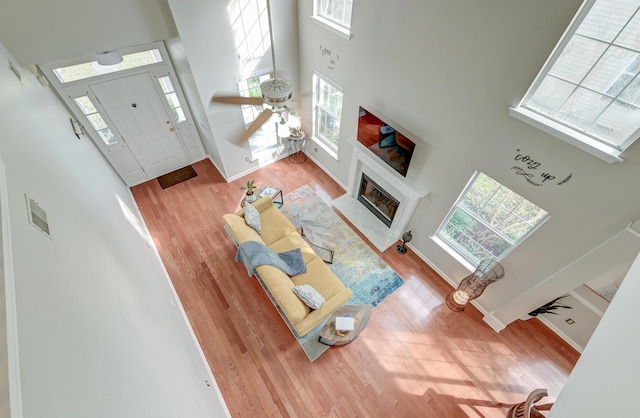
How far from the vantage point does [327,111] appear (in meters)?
5.34

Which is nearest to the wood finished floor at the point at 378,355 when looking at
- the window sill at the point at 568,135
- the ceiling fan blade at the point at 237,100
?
the ceiling fan blade at the point at 237,100

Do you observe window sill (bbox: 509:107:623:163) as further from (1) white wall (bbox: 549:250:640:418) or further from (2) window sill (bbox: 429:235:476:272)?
(2) window sill (bbox: 429:235:476:272)

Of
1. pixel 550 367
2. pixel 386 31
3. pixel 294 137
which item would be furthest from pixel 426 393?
pixel 294 137

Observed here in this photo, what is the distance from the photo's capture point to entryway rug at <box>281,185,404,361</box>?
434 centimetres

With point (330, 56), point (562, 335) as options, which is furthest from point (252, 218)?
point (562, 335)

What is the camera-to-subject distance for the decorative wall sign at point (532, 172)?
2.74 metres

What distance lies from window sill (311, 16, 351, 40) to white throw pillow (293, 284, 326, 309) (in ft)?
11.7

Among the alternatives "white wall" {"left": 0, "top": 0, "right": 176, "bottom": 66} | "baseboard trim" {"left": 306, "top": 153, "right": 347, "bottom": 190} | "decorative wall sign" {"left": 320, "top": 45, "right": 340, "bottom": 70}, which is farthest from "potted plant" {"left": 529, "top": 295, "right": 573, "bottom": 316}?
"white wall" {"left": 0, "top": 0, "right": 176, "bottom": 66}

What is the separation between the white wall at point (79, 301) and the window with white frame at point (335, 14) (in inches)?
147

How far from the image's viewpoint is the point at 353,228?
530 cm

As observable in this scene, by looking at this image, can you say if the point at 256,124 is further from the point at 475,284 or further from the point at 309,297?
the point at 475,284

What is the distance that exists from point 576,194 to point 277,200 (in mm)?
4348

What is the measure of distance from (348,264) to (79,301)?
149 inches

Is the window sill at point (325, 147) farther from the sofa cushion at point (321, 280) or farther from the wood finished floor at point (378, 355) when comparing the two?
the sofa cushion at point (321, 280)
